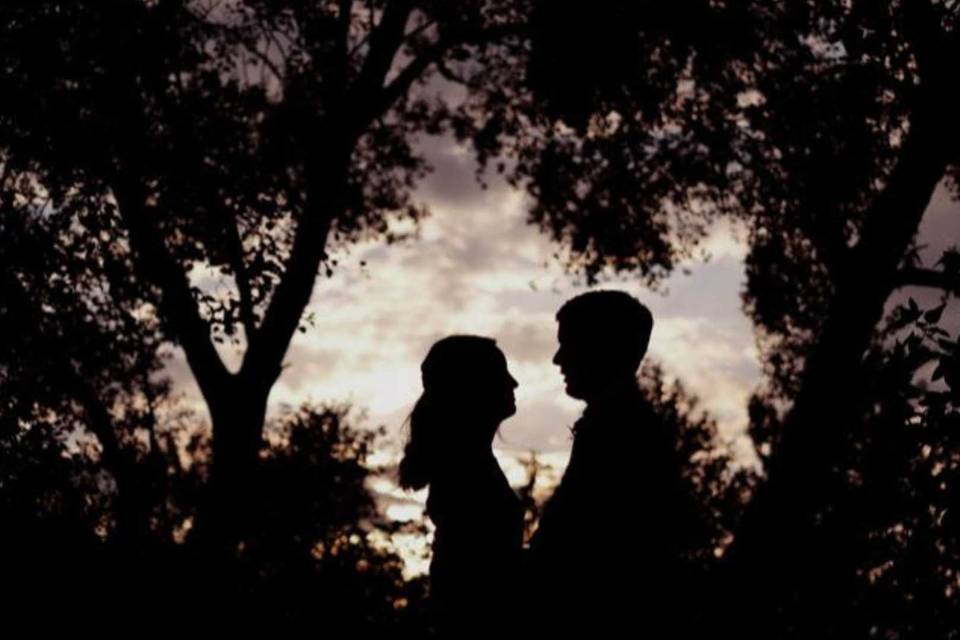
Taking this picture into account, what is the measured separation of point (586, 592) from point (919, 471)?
2.61 m

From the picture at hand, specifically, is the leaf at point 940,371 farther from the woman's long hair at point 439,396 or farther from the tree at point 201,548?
the tree at point 201,548

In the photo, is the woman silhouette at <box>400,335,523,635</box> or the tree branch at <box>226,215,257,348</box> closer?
the woman silhouette at <box>400,335,523,635</box>

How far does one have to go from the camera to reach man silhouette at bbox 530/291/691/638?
117 inches

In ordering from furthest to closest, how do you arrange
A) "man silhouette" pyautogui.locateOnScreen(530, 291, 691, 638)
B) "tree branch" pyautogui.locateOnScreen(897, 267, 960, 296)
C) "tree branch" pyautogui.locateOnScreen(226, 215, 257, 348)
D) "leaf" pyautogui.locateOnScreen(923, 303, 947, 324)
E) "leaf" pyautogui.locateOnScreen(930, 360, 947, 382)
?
"tree branch" pyautogui.locateOnScreen(226, 215, 257, 348), "tree branch" pyautogui.locateOnScreen(897, 267, 960, 296), "leaf" pyautogui.locateOnScreen(923, 303, 947, 324), "leaf" pyautogui.locateOnScreen(930, 360, 947, 382), "man silhouette" pyautogui.locateOnScreen(530, 291, 691, 638)

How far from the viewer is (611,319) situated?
328 centimetres

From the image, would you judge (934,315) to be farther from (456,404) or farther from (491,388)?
(456,404)

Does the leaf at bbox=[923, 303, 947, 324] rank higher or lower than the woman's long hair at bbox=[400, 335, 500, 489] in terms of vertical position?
higher

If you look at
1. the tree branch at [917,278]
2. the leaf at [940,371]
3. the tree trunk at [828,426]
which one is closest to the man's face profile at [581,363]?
the leaf at [940,371]

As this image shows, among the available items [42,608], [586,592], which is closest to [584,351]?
[586,592]

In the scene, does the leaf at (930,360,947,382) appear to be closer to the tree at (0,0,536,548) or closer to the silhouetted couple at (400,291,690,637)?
the silhouetted couple at (400,291,690,637)

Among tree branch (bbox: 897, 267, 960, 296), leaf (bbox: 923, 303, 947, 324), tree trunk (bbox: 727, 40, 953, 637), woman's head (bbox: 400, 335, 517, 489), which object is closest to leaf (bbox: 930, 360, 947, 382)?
leaf (bbox: 923, 303, 947, 324)

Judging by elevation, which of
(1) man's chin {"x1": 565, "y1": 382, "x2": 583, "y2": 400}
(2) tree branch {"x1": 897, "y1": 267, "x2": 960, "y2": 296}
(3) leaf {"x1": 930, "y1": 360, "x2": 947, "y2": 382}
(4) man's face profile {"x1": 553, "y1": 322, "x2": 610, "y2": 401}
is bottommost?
(1) man's chin {"x1": 565, "y1": 382, "x2": 583, "y2": 400}

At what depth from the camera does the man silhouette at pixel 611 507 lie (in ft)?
9.75

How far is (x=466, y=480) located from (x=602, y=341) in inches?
28.9
